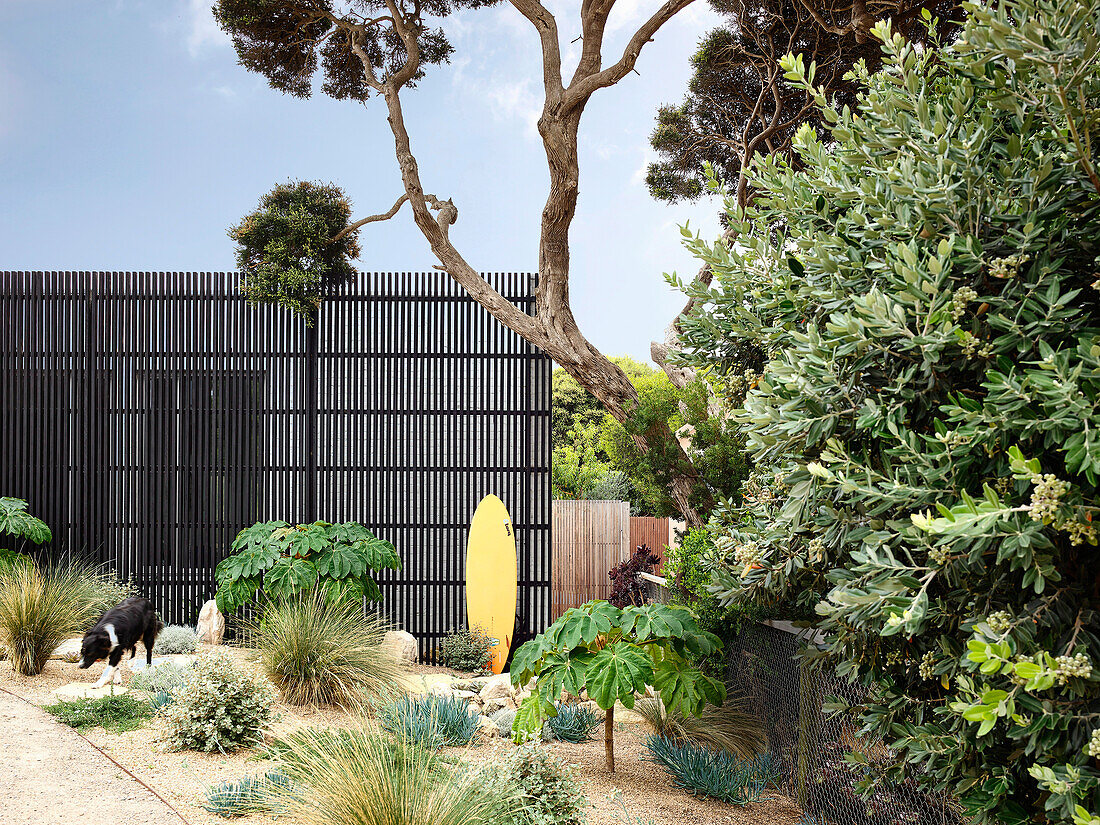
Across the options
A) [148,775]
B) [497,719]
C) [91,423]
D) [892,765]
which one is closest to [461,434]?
[497,719]

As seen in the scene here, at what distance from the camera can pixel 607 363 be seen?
22.4ft

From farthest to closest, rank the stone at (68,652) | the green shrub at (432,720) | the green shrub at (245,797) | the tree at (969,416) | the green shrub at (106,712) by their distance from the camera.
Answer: the stone at (68,652)
the green shrub at (106,712)
the green shrub at (432,720)
the green shrub at (245,797)
the tree at (969,416)

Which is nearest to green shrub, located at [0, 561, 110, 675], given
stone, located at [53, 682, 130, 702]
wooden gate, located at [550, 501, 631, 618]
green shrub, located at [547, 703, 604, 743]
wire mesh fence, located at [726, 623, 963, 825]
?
stone, located at [53, 682, 130, 702]

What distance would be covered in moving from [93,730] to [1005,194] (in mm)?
5380

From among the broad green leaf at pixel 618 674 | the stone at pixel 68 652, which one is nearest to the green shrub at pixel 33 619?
the stone at pixel 68 652

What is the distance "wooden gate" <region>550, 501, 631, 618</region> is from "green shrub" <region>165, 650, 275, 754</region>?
5.61 m

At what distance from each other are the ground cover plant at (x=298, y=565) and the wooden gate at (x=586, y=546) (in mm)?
3630

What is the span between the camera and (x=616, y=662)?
3717 millimetres

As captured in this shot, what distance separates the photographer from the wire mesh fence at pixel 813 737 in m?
3.10

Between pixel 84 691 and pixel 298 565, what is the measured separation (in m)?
1.67

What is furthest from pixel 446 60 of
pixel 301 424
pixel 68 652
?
pixel 68 652

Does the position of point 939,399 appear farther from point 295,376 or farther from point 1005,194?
point 295,376

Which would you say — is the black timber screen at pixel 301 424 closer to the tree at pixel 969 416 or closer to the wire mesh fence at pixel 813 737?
the wire mesh fence at pixel 813 737

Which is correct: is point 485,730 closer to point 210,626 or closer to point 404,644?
point 404,644
